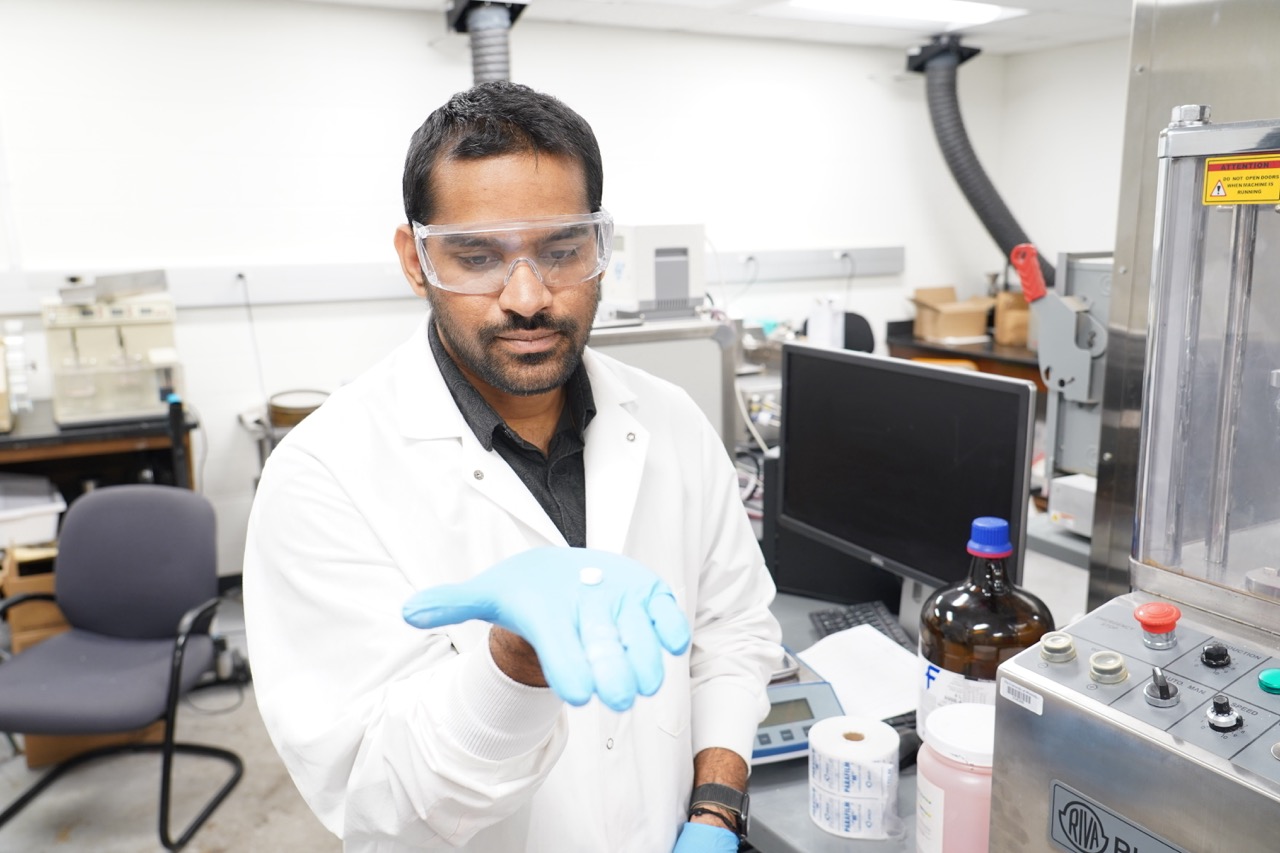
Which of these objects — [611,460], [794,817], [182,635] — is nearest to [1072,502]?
[794,817]

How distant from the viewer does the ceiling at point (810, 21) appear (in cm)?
399

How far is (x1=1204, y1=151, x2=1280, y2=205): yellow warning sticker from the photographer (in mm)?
764

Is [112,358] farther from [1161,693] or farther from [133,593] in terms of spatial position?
[1161,693]

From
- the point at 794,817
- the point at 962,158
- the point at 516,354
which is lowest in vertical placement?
the point at 794,817

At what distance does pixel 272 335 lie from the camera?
12.7ft

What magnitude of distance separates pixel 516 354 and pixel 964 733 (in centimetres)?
62

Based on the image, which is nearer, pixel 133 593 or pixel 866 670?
pixel 866 670

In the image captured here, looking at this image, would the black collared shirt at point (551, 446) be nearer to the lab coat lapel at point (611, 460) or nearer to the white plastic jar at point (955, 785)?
the lab coat lapel at point (611, 460)

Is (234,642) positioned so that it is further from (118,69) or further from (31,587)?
(118,69)

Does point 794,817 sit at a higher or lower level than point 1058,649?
lower

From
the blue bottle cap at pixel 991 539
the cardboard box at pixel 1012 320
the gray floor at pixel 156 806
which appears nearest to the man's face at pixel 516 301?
the blue bottle cap at pixel 991 539

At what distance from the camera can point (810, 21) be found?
14.6ft

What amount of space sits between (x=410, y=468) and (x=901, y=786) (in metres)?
0.74

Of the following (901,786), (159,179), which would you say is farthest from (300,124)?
(901,786)
